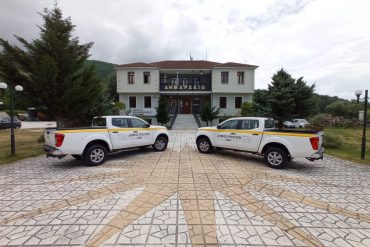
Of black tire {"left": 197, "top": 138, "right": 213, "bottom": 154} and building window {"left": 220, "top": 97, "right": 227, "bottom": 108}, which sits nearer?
black tire {"left": 197, "top": 138, "right": 213, "bottom": 154}

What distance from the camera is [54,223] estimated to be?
3414mm

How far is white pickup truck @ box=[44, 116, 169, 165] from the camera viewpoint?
649cm

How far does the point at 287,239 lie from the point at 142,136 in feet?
22.7

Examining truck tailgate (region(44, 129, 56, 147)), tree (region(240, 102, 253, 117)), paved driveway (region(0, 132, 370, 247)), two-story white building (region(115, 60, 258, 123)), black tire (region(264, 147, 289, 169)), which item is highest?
two-story white building (region(115, 60, 258, 123))

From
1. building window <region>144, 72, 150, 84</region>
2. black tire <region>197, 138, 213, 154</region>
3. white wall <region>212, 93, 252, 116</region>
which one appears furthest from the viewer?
white wall <region>212, 93, 252, 116</region>

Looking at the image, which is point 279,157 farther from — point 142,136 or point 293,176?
point 142,136

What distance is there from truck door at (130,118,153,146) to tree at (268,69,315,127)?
12.6 meters

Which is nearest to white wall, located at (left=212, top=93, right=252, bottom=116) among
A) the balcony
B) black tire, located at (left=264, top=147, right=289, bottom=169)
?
the balcony

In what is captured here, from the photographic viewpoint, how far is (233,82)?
25.6 metres

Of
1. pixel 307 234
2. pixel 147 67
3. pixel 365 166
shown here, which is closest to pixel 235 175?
pixel 307 234

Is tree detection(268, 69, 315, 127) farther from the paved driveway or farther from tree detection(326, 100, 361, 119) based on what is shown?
tree detection(326, 100, 361, 119)

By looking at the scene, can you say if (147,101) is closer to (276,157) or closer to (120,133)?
(120,133)

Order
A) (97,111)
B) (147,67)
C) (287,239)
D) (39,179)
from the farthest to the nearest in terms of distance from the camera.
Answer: (147,67) → (97,111) → (39,179) → (287,239)

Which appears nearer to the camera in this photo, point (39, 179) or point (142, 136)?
point (39, 179)
